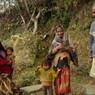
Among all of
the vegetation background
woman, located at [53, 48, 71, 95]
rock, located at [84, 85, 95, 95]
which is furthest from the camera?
the vegetation background

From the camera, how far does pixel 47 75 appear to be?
8.34 meters

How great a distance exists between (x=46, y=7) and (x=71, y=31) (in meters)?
2.03

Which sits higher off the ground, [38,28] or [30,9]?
[30,9]

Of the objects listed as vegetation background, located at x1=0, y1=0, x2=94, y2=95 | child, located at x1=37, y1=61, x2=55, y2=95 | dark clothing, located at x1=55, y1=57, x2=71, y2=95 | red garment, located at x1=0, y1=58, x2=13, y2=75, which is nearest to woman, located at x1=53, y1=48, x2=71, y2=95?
dark clothing, located at x1=55, y1=57, x2=71, y2=95

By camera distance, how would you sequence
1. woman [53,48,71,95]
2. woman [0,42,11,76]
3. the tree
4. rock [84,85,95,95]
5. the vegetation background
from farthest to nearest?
the tree → the vegetation background → rock [84,85,95,95] → woman [0,42,11,76] → woman [53,48,71,95]

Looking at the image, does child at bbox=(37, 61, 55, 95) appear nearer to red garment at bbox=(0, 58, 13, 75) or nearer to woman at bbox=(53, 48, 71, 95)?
woman at bbox=(53, 48, 71, 95)

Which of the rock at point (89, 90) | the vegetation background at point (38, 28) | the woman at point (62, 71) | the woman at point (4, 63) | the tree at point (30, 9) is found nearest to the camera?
the woman at point (62, 71)

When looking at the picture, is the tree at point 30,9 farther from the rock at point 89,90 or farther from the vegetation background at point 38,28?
the rock at point 89,90

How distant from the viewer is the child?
8.27m

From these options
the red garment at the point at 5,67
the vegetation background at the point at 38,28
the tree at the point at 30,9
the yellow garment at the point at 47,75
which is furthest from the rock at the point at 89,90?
the tree at the point at 30,9

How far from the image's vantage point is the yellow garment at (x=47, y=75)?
8.29 m

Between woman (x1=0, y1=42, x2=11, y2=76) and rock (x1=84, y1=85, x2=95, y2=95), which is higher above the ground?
woman (x1=0, y1=42, x2=11, y2=76)

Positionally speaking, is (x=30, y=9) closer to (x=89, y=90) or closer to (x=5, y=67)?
(x=89, y=90)

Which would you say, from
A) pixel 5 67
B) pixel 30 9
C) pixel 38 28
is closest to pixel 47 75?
pixel 5 67
